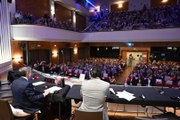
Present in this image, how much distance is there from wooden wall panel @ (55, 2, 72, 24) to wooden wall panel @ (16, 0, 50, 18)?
155 cm

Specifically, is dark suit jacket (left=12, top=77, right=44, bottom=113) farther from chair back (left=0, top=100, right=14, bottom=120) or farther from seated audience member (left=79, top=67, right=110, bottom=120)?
seated audience member (left=79, top=67, right=110, bottom=120)

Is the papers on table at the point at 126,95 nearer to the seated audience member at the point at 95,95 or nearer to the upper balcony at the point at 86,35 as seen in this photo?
the seated audience member at the point at 95,95

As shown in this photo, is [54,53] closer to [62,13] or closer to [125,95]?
[62,13]

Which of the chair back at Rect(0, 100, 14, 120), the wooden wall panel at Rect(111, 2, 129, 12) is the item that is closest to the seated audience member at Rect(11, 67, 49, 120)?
the chair back at Rect(0, 100, 14, 120)

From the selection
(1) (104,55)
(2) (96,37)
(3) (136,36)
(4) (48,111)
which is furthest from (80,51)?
(4) (48,111)

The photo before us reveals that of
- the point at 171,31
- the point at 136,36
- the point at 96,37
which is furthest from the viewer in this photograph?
the point at 96,37

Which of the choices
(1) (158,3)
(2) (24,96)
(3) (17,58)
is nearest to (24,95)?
(2) (24,96)

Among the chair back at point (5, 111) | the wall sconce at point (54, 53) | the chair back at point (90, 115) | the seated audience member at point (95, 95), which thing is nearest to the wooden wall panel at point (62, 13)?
the wall sconce at point (54, 53)

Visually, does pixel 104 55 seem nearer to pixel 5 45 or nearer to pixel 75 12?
pixel 75 12

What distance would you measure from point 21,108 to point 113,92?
62.8 inches

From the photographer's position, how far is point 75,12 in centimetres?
1862

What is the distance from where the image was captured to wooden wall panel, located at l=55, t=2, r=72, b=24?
15.5 metres

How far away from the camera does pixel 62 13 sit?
53.4 ft

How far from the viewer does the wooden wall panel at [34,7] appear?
37.9 ft
